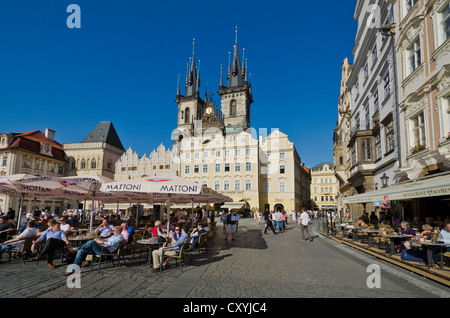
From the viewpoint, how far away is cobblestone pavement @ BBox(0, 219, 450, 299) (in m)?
5.42

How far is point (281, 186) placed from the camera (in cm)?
4731

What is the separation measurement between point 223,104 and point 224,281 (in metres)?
77.3

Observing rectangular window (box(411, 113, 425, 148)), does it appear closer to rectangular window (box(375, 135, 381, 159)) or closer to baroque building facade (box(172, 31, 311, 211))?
rectangular window (box(375, 135, 381, 159))

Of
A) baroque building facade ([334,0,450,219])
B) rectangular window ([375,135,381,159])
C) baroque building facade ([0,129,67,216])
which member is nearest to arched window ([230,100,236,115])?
baroque building facade ([0,129,67,216])

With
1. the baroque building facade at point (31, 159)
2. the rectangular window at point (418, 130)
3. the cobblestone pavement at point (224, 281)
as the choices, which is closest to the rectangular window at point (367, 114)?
the rectangular window at point (418, 130)

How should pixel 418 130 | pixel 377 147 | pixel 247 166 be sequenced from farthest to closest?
1. pixel 247 166
2. pixel 377 147
3. pixel 418 130

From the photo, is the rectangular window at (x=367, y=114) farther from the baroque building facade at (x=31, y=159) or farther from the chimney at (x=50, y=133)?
the chimney at (x=50, y=133)

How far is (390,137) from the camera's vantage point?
52.9 feet

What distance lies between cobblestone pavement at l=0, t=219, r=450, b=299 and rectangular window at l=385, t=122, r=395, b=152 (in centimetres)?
919

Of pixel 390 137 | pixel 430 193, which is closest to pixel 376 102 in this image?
pixel 390 137

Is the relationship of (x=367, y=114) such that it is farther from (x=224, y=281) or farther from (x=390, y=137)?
(x=224, y=281)

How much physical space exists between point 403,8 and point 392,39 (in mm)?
1497
